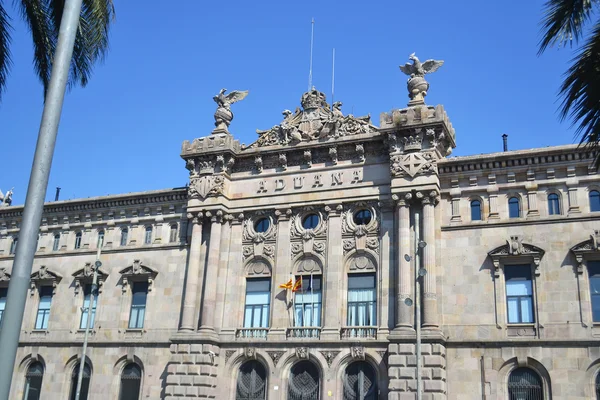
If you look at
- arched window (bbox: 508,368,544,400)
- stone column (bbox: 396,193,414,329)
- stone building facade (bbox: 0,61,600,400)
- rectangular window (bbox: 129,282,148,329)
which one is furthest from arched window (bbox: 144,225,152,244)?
arched window (bbox: 508,368,544,400)

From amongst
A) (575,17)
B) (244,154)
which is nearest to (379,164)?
(244,154)

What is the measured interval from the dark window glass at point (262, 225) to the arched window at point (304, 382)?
765 centimetres

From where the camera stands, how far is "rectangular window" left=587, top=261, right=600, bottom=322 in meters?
30.1

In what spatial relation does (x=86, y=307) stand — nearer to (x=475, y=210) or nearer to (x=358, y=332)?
(x=358, y=332)

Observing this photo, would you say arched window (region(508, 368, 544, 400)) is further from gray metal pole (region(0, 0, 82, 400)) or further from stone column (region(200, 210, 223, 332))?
gray metal pole (region(0, 0, 82, 400))

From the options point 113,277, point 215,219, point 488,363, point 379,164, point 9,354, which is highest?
point 379,164

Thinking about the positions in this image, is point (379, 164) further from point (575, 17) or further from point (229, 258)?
point (575, 17)

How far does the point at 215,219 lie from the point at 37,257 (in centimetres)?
1400

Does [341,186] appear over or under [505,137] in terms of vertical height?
under

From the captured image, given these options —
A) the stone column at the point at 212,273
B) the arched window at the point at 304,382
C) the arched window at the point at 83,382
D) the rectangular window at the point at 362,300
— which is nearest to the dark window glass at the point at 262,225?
the stone column at the point at 212,273

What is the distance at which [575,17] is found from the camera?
15422mm

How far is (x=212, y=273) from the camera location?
37031 mm

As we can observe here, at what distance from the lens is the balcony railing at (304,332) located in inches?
1353

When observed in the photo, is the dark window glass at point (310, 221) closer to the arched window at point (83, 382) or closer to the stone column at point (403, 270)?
the stone column at point (403, 270)
